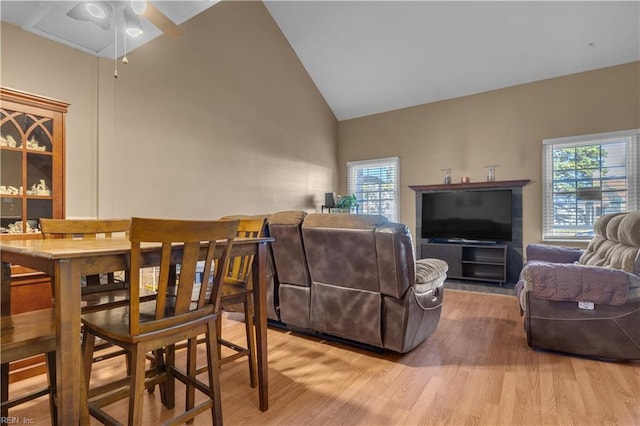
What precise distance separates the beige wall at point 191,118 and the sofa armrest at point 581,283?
3741 millimetres

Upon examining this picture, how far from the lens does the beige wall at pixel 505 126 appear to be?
15.4ft

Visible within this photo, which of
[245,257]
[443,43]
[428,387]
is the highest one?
[443,43]

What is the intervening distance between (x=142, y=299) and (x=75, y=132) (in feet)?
6.92

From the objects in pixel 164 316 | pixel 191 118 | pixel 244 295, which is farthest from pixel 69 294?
pixel 191 118

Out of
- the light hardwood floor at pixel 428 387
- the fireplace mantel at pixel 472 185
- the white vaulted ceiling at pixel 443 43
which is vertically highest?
the white vaulted ceiling at pixel 443 43

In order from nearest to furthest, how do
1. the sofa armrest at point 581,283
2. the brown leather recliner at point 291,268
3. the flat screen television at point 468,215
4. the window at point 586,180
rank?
1. the sofa armrest at point 581,283
2. the brown leather recliner at point 291,268
3. the window at point 586,180
4. the flat screen television at point 468,215

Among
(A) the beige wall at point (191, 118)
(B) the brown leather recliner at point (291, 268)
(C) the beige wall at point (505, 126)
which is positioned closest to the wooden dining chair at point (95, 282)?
(B) the brown leather recliner at point (291, 268)

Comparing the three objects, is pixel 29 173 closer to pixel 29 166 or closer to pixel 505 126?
pixel 29 166

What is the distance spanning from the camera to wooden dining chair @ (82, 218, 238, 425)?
1274mm

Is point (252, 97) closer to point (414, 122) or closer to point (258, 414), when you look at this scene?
point (414, 122)

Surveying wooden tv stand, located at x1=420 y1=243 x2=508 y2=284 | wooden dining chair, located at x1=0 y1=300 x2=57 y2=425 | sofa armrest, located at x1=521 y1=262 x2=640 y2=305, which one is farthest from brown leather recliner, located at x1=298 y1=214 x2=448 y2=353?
wooden tv stand, located at x1=420 y1=243 x2=508 y2=284

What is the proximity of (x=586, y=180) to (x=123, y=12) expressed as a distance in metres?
5.92

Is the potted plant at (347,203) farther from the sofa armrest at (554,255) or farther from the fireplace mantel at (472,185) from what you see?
the sofa armrest at (554,255)

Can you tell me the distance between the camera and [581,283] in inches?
98.2
